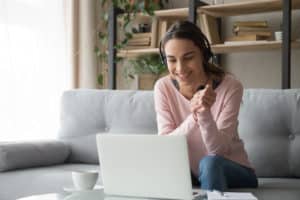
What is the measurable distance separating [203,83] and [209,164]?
41 cm

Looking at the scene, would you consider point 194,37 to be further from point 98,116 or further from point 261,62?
point 261,62

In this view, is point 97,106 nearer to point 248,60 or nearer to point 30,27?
point 30,27

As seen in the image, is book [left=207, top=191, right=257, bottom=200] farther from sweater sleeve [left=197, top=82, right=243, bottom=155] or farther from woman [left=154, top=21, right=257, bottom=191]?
sweater sleeve [left=197, top=82, right=243, bottom=155]

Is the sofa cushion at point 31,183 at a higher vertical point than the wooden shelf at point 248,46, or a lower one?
lower

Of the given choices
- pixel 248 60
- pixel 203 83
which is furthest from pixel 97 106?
pixel 248 60

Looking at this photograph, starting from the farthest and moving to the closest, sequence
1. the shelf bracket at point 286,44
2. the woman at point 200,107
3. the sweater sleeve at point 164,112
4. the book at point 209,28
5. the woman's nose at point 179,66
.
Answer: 1. the book at point 209,28
2. the shelf bracket at point 286,44
3. the sweater sleeve at point 164,112
4. the woman's nose at point 179,66
5. the woman at point 200,107

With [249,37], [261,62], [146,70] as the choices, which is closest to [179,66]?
[249,37]

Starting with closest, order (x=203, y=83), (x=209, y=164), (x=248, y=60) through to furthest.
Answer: (x=209, y=164), (x=203, y=83), (x=248, y=60)

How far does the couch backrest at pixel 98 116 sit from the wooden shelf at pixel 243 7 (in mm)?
876

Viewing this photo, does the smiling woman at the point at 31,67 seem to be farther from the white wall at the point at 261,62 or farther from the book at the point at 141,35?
the white wall at the point at 261,62

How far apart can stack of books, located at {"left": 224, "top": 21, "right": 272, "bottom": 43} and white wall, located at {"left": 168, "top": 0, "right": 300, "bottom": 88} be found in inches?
9.3

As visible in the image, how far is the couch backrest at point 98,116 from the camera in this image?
2389 millimetres

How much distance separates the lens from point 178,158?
1303 millimetres

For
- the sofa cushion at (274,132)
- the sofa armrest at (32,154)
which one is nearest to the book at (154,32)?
the sofa armrest at (32,154)
